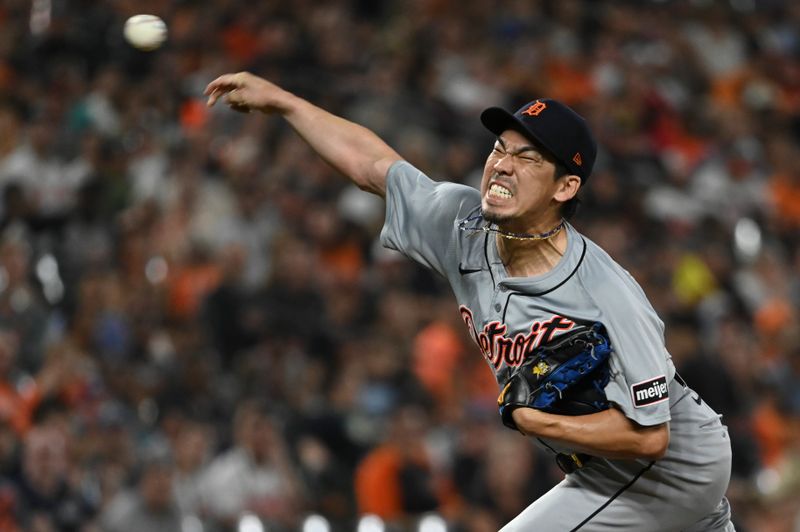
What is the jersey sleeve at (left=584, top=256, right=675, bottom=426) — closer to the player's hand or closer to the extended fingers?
the player's hand

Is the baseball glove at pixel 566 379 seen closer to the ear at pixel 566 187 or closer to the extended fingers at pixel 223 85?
the ear at pixel 566 187

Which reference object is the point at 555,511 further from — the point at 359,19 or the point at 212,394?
the point at 359,19

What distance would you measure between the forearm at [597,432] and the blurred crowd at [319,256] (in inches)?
150

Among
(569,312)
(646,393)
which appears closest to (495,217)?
(569,312)

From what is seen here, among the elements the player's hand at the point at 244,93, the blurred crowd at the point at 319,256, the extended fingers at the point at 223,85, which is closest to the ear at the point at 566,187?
the player's hand at the point at 244,93

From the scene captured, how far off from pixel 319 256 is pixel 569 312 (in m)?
6.00

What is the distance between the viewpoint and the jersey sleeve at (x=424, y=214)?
447 cm

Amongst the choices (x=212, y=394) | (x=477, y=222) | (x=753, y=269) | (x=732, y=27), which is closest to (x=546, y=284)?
(x=477, y=222)

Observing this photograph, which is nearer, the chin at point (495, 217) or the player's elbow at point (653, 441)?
the player's elbow at point (653, 441)

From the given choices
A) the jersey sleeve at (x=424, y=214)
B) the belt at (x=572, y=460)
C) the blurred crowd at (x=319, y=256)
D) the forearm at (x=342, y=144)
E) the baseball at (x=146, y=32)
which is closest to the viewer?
the belt at (x=572, y=460)

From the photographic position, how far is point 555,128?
4.10 m

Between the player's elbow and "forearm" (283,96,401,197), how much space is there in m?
1.34

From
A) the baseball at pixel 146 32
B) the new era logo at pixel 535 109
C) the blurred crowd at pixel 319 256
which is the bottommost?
the blurred crowd at pixel 319 256

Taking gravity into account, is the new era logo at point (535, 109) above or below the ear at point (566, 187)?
above
